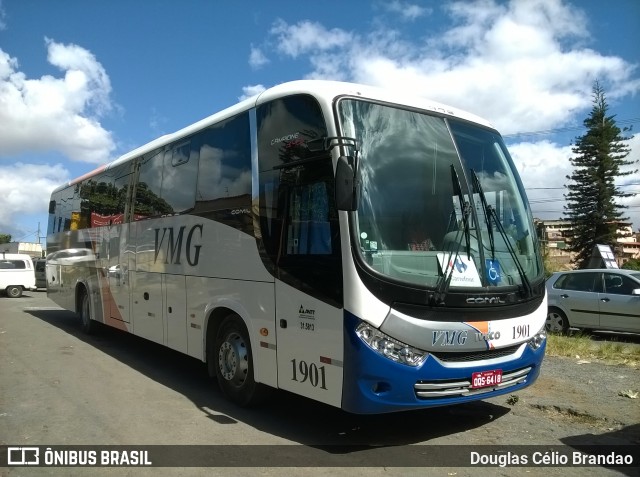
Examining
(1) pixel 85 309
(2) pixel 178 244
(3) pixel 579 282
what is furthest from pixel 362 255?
(3) pixel 579 282

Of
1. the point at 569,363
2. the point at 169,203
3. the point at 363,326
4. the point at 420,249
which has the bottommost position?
the point at 569,363

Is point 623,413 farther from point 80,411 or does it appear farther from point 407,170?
point 80,411

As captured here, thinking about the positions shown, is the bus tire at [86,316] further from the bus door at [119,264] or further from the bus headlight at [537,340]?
the bus headlight at [537,340]

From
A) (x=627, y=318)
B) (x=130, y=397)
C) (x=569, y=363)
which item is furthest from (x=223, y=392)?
(x=627, y=318)

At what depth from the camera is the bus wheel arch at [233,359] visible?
6.11 meters

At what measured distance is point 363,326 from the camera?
462 centimetres

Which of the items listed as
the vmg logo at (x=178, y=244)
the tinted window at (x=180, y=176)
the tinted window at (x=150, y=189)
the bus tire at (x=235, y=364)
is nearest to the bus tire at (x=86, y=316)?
the tinted window at (x=150, y=189)

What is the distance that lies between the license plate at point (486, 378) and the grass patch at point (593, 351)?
4.79 meters

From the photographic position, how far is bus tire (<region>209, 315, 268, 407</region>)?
610cm

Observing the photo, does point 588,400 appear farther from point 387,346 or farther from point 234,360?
point 234,360

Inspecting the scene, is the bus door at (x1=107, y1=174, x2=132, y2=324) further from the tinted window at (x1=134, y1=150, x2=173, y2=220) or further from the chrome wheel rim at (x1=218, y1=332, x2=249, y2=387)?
the chrome wheel rim at (x1=218, y1=332, x2=249, y2=387)

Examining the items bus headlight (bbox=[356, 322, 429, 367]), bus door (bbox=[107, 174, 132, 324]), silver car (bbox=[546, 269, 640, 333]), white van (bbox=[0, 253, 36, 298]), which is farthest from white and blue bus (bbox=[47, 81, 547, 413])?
white van (bbox=[0, 253, 36, 298])

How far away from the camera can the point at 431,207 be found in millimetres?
5176

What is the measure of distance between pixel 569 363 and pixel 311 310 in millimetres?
5609
